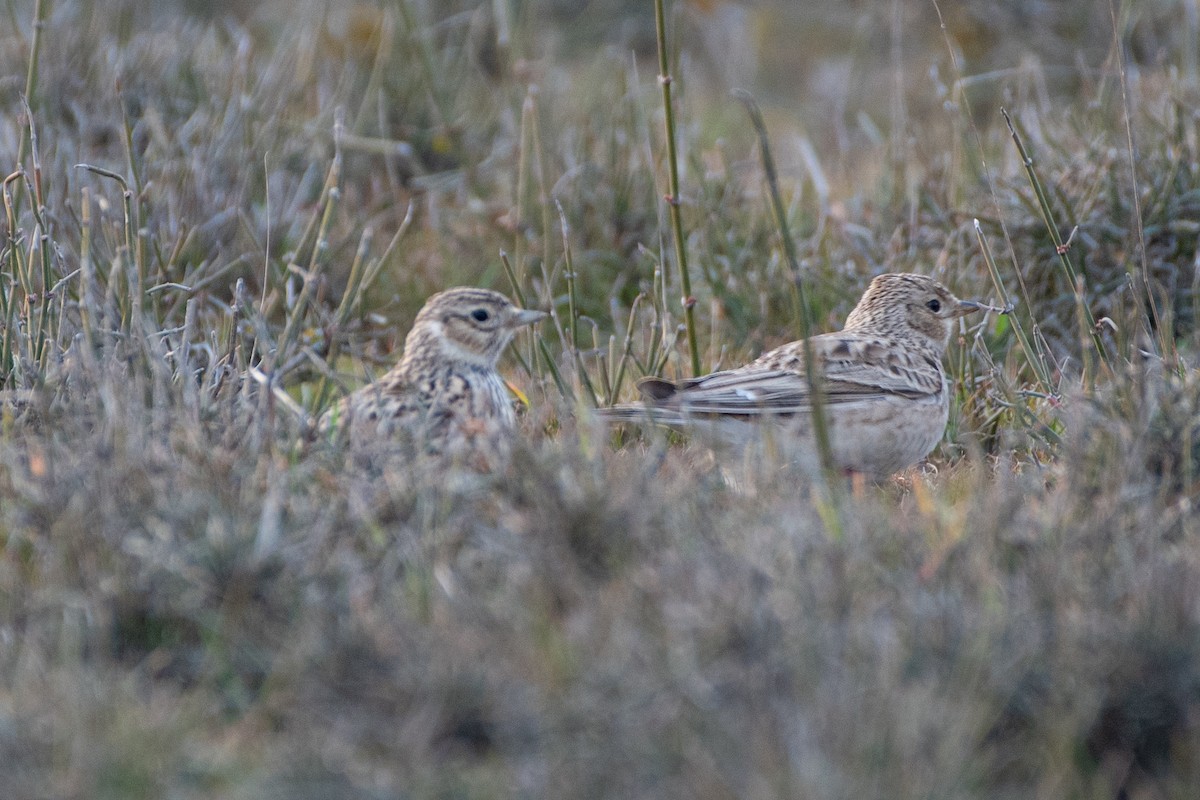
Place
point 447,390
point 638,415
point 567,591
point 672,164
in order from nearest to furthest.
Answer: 1. point 567,591
2. point 638,415
3. point 447,390
4. point 672,164

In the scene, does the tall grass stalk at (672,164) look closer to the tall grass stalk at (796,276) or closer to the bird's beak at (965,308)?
the tall grass stalk at (796,276)

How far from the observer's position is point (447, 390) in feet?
12.7

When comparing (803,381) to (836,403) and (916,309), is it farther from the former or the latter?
(916,309)

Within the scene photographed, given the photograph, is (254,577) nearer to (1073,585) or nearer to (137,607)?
(137,607)

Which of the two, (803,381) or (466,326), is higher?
(466,326)

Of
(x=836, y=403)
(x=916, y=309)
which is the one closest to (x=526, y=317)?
(x=836, y=403)

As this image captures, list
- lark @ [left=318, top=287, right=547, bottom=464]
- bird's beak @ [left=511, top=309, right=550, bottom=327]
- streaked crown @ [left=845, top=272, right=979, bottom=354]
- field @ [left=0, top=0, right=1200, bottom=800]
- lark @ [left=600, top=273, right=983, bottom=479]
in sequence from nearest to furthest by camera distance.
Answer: field @ [left=0, top=0, right=1200, bottom=800], lark @ [left=318, top=287, right=547, bottom=464], lark @ [left=600, top=273, right=983, bottom=479], bird's beak @ [left=511, top=309, right=550, bottom=327], streaked crown @ [left=845, top=272, right=979, bottom=354]

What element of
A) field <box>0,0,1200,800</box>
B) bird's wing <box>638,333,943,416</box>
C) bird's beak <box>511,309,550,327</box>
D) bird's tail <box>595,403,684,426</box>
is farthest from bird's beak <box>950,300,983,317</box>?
bird's beak <box>511,309,550,327</box>

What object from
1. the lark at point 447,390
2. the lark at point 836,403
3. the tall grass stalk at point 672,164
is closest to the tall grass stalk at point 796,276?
the lark at point 836,403

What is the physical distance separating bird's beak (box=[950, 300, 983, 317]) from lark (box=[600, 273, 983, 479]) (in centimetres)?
3

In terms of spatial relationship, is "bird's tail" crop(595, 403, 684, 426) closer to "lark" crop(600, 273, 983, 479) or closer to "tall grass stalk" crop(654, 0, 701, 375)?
"lark" crop(600, 273, 983, 479)

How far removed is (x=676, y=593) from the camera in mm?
2482

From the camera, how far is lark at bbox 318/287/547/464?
3426mm

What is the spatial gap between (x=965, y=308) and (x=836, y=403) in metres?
0.78
